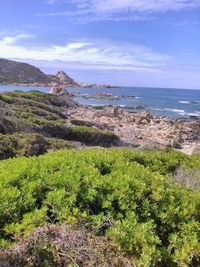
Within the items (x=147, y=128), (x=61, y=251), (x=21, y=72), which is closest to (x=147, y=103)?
(x=147, y=128)

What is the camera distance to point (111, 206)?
207 inches

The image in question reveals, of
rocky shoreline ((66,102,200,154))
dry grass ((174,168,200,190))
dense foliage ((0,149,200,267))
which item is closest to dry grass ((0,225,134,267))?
dense foliage ((0,149,200,267))

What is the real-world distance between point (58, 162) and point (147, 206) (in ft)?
5.98

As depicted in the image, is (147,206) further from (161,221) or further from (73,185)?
(73,185)

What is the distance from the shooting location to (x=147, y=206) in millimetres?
5262

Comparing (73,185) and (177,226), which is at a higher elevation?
(73,185)

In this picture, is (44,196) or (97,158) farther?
(97,158)

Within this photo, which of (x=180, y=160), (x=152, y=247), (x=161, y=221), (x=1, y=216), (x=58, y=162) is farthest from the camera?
(x=180, y=160)

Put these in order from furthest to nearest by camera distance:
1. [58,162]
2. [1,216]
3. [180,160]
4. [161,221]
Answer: [180,160], [58,162], [161,221], [1,216]

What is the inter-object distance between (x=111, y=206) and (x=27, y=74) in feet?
451

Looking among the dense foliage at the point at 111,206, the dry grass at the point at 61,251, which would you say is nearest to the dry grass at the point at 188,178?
the dense foliage at the point at 111,206

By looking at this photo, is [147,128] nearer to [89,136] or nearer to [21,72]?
[89,136]

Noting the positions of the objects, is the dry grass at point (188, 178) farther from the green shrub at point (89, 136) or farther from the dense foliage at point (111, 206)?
the green shrub at point (89, 136)

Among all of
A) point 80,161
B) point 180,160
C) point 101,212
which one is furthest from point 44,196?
point 180,160
